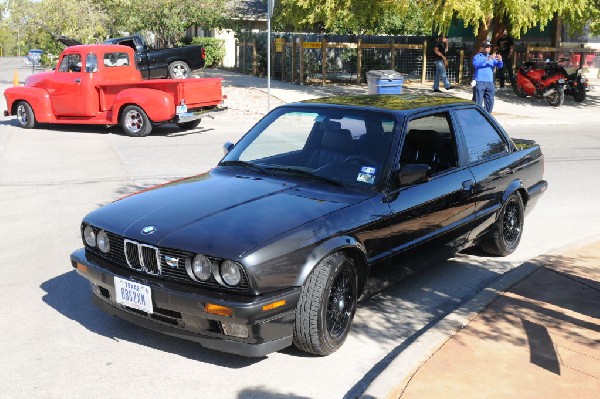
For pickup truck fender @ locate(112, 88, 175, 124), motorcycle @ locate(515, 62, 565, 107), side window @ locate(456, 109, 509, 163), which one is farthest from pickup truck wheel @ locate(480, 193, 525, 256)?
motorcycle @ locate(515, 62, 565, 107)

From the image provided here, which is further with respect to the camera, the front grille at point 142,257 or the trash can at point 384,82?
the trash can at point 384,82

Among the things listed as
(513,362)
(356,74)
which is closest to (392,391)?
(513,362)

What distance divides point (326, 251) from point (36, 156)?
991 centimetres

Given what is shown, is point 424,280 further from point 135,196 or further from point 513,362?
point 135,196

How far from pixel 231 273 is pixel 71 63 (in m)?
13.3

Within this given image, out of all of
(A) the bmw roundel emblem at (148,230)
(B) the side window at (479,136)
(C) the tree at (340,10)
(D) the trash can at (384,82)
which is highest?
(C) the tree at (340,10)

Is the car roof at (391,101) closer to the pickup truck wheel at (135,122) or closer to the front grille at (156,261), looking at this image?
the front grille at (156,261)

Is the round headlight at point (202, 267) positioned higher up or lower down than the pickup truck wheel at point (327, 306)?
higher up

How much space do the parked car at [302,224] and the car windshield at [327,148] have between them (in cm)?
1

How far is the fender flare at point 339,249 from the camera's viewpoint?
4.43 metres

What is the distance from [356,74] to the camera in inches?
1070

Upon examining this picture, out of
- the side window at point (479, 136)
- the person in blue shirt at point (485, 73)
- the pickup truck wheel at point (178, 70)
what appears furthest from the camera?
the pickup truck wheel at point (178, 70)

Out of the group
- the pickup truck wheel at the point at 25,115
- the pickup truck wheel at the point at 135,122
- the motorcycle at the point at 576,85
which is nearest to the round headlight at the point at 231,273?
the pickup truck wheel at the point at 135,122

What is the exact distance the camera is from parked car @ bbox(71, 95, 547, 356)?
430cm
